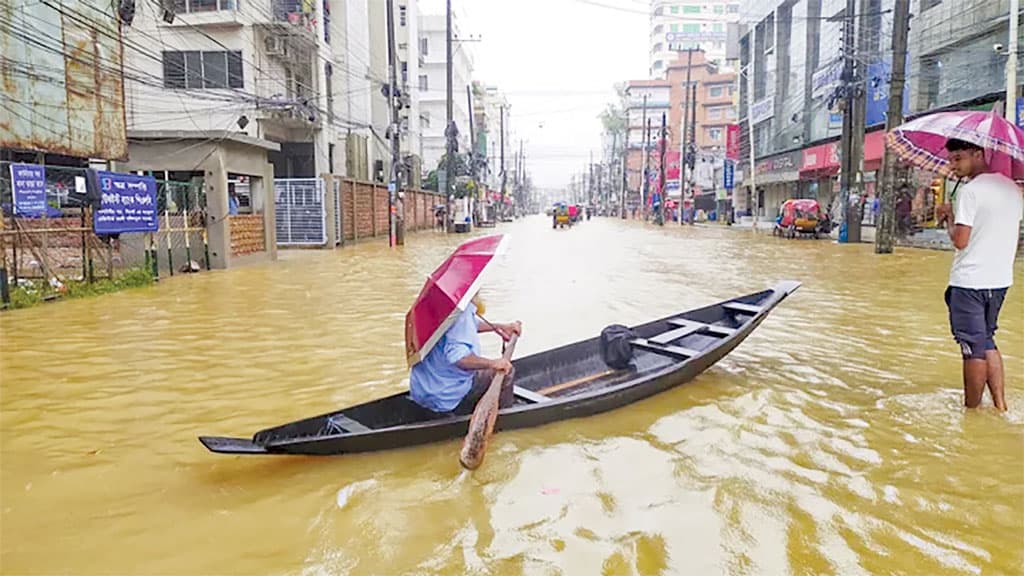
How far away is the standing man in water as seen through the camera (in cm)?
454

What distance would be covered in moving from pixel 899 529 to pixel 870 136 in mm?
29719

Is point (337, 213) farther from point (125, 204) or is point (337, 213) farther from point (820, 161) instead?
point (820, 161)

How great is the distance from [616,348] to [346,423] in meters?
2.49

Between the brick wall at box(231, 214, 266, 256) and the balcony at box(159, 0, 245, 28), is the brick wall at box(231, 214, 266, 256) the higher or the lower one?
the lower one

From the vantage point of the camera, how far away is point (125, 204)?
41.6ft

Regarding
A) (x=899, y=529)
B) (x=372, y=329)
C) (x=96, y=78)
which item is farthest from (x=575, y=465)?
(x=96, y=78)

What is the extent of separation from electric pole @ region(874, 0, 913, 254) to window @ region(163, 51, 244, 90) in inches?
851

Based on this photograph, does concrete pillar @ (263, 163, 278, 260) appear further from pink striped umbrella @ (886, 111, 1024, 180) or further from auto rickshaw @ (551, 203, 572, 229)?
auto rickshaw @ (551, 203, 572, 229)

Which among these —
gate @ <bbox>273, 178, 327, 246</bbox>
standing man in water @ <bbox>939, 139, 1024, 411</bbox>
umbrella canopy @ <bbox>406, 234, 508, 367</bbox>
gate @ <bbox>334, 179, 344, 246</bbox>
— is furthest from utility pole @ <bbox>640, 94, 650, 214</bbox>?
umbrella canopy @ <bbox>406, 234, 508, 367</bbox>

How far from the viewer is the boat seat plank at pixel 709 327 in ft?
20.8

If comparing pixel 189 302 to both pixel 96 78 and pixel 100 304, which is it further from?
pixel 96 78

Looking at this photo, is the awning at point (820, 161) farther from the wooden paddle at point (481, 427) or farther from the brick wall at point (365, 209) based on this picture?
the wooden paddle at point (481, 427)

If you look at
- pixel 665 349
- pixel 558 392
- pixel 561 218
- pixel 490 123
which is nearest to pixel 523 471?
pixel 558 392

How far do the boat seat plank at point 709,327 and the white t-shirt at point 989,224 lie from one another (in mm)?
1896
